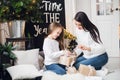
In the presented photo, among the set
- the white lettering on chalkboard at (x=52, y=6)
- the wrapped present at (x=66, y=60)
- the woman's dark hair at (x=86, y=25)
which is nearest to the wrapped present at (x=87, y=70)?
the wrapped present at (x=66, y=60)

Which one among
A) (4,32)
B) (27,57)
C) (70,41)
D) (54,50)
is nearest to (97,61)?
(54,50)

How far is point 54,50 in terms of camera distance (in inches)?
143

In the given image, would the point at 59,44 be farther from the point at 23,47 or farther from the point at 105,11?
the point at 105,11

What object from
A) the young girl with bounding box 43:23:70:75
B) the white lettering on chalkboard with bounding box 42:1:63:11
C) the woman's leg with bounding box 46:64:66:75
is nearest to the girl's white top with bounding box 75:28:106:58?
the young girl with bounding box 43:23:70:75

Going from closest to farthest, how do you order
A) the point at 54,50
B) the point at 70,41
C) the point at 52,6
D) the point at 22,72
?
1. the point at 22,72
2. the point at 54,50
3. the point at 70,41
4. the point at 52,6

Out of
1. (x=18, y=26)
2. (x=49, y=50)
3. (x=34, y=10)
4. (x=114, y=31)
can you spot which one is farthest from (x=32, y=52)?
(x=114, y=31)

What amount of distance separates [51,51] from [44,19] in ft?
4.21

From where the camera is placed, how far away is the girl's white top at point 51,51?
140 inches

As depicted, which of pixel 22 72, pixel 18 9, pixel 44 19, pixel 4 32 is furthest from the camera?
pixel 44 19

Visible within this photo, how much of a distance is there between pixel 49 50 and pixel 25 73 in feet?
2.23

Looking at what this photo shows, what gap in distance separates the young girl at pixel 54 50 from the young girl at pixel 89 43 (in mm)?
281

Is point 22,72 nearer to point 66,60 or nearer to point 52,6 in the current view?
point 66,60

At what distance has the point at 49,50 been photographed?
355cm

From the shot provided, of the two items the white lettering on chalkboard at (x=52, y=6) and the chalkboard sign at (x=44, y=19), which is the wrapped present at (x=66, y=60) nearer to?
the chalkboard sign at (x=44, y=19)
